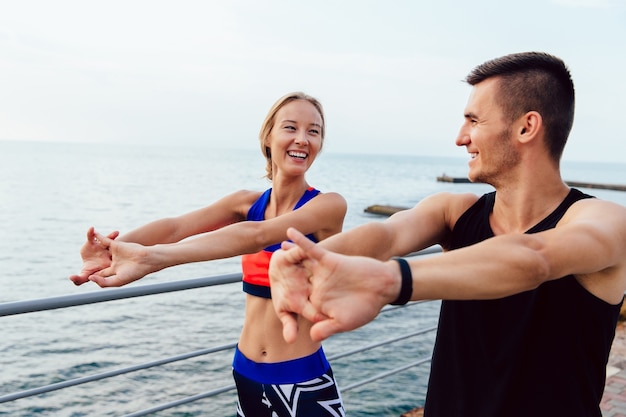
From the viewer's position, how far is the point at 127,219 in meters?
42.8

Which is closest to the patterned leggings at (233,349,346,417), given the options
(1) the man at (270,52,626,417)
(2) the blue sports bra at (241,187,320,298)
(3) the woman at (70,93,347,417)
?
(3) the woman at (70,93,347,417)

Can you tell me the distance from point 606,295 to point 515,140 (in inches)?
18.2

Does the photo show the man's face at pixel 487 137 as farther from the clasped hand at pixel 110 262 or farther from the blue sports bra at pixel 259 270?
the clasped hand at pixel 110 262

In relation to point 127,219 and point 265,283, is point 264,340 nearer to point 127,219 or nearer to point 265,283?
point 265,283

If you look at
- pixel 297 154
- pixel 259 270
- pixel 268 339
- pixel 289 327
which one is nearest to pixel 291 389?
pixel 268 339

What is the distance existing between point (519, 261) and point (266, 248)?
1272 millimetres

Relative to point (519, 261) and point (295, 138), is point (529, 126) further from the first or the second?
point (295, 138)

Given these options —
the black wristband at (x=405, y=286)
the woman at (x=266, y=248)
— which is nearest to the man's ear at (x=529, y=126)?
the black wristband at (x=405, y=286)

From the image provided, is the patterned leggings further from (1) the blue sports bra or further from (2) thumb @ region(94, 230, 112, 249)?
(2) thumb @ region(94, 230, 112, 249)

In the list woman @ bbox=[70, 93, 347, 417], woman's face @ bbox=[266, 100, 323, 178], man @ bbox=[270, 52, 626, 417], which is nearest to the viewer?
man @ bbox=[270, 52, 626, 417]

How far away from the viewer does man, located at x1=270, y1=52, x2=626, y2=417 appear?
1234 millimetres

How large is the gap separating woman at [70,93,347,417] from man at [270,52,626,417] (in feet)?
2.14

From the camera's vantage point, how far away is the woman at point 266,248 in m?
2.02

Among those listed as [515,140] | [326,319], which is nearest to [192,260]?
[326,319]
